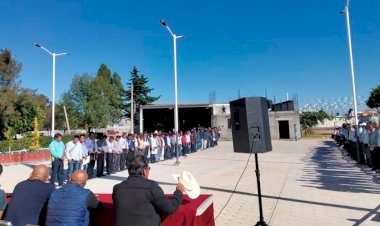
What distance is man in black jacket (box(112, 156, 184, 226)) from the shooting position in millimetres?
3439

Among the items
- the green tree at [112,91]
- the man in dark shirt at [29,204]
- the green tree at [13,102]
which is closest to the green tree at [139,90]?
the green tree at [112,91]

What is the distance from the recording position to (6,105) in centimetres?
4444

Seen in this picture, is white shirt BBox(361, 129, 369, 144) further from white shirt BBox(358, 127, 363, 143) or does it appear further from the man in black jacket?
the man in black jacket

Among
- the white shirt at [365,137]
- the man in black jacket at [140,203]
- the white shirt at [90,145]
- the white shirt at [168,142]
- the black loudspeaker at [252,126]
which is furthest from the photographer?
the white shirt at [168,142]

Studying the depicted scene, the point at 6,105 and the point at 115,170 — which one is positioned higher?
the point at 6,105

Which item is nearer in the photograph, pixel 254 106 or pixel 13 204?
pixel 13 204

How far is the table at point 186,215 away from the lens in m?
3.94

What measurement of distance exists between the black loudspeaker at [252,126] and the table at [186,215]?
1874 millimetres

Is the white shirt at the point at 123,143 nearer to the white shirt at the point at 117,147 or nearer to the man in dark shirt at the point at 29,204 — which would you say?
the white shirt at the point at 117,147

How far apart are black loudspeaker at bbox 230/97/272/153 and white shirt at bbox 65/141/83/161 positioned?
7.31 m

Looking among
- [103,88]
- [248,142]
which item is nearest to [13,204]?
[248,142]

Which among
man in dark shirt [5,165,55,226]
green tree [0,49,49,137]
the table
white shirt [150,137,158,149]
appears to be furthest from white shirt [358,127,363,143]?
green tree [0,49,49,137]

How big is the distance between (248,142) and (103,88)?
60.5 m

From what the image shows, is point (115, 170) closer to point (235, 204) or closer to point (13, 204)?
point (235, 204)
